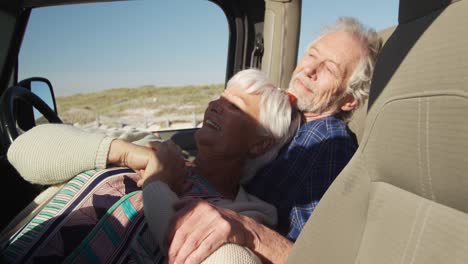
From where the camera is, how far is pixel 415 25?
0.91 metres

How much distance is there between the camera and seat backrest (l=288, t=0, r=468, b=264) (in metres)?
0.71

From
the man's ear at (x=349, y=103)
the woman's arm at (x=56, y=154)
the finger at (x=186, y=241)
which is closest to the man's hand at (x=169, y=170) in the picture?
the woman's arm at (x=56, y=154)

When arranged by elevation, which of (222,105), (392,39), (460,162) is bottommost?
(222,105)

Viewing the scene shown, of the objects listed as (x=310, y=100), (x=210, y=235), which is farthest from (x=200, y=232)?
(x=310, y=100)

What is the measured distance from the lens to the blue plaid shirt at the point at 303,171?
162cm

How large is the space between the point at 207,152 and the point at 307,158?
0.42 m

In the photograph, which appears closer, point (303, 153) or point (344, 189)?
point (344, 189)

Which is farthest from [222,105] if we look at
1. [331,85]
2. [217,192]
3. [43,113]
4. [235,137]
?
[43,113]

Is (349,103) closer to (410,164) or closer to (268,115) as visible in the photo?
(268,115)

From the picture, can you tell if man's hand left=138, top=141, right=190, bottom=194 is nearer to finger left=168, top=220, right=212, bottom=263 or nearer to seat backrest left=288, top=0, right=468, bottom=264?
finger left=168, top=220, right=212, bottom=263

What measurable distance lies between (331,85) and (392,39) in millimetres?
934

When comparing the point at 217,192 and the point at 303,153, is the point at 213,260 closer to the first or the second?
the point at 217,192

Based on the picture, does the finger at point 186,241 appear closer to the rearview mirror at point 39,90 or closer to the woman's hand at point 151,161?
the woman's hand at point 151,161

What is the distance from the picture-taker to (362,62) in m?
1.92
